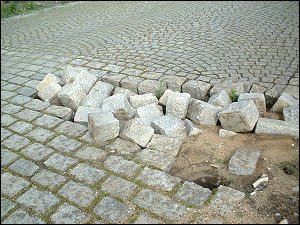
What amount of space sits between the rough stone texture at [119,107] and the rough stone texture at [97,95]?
0.89 feet

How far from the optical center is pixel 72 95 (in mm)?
4883

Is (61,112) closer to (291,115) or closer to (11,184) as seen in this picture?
(11,184)

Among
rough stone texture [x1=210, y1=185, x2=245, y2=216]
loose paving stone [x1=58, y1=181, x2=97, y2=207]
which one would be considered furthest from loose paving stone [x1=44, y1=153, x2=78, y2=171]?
rough stone texture [x1=210, y1=185, x2=245, y2=216]

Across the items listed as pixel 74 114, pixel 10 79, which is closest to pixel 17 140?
pixel 74 114

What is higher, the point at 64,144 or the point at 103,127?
the point at 103,127

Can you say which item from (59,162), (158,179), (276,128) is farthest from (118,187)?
(276,128)

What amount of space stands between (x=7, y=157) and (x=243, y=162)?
2.74m

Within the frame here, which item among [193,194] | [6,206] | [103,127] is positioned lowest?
[193,194]

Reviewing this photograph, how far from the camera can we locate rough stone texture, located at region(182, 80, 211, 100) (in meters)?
4.97

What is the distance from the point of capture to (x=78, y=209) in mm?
2957

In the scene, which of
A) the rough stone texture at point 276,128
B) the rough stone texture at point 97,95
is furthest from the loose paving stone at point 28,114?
the rough stone texture at point 276,128

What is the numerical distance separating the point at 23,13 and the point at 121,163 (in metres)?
10.6

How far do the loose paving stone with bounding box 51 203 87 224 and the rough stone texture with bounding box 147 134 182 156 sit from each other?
126cm

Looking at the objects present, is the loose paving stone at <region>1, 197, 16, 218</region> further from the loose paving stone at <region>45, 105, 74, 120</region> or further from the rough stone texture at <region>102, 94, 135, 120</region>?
the rough stone texture at <region>102, 94, 135, 120</region>
